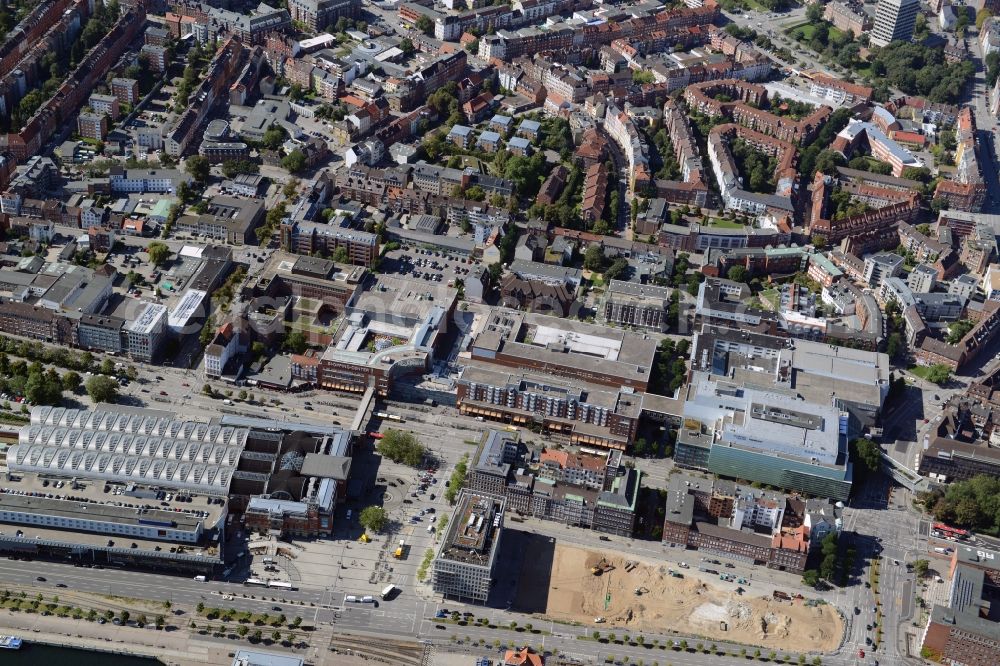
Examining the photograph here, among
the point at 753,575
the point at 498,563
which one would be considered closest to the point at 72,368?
the point at 498,563

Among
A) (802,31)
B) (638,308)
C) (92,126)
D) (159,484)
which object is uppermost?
(802,31)

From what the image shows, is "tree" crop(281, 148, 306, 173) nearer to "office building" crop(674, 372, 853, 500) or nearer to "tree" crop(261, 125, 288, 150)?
"tree" crop(261, 125, 288, 150)

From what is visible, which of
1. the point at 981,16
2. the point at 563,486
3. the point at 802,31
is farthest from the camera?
the point at 981,16

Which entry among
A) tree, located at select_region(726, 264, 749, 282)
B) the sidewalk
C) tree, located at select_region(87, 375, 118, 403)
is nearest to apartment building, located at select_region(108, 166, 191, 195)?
tree, located at select_region(87, 375, 118, 403)

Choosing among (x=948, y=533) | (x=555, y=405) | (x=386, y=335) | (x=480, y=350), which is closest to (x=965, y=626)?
(x=948, y=533)

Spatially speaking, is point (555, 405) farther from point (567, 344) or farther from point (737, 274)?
point (737, 274)
